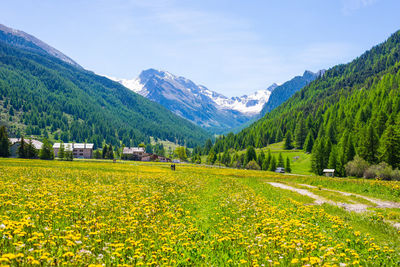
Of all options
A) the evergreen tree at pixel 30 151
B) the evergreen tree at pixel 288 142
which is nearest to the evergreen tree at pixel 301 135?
the evergreen tree at pixel 288 142

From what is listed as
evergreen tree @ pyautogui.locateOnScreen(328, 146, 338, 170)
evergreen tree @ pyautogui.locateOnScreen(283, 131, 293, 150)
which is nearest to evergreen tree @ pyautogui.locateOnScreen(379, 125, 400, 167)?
evergreen tree @ pyautogui.locateOnScreen(328, 146, 338, 170)

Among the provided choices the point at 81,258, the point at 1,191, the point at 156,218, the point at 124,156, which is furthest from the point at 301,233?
the point at 124,156

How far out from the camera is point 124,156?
19912 cm

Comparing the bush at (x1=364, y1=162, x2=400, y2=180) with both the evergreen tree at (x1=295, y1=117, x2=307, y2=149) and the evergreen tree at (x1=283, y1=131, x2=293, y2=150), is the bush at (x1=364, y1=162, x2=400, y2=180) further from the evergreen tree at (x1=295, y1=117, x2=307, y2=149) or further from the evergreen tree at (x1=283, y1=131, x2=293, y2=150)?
the evergreen tree at (x1=283, y1=131, x2=293, y2=150)

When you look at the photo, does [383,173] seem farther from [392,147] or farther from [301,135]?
[301,135]

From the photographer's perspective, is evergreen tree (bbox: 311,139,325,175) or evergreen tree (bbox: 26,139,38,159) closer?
evergreen tree (bbox: 26,139,38,159)

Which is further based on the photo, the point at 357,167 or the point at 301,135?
the point at 301,135

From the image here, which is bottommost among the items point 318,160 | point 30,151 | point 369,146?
point 318,160

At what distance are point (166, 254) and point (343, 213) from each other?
16.1 meters

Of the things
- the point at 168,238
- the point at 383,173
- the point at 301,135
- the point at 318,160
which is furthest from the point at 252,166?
the point at 168,238

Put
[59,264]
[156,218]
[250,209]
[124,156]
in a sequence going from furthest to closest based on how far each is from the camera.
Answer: [124,156] → [250,209] → [156,218] → [59,264]

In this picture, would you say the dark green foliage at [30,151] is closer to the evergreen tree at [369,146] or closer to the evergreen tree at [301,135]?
the evergreen tree at [369,146]

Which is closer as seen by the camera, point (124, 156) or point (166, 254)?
point (166, 254)

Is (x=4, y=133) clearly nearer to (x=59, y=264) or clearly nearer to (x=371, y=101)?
(x=59, y=264)
